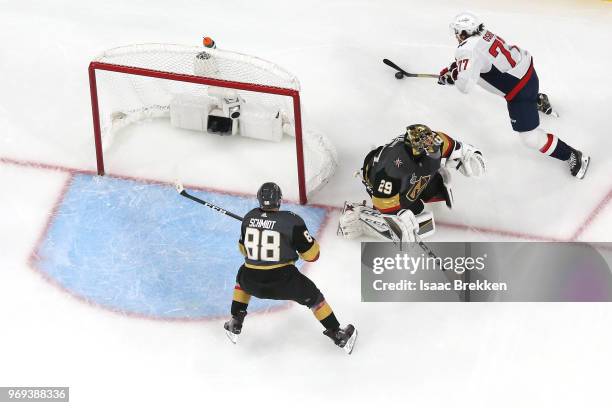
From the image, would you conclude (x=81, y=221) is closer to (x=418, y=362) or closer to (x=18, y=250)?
(x=18, y=250)

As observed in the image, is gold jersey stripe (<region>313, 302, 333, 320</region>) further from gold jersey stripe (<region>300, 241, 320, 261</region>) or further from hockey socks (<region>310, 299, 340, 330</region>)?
gold jersey stripe (<region>300, 241, 320, 261</region>)

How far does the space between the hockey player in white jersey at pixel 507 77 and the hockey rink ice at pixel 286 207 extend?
22 cm

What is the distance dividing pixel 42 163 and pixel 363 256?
2.02 m

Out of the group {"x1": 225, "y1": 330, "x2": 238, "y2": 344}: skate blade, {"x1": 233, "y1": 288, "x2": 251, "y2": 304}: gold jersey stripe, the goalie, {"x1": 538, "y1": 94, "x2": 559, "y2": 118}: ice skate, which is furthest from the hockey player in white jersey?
{"x1": 225, "y1": 330, "x2": 238, "y2": 344}: skate blade

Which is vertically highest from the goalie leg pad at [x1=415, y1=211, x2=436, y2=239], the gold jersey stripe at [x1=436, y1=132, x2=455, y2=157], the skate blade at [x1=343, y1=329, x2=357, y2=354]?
the gold jersey stripe at [x1=436, y1=132, x2=455, y2=157]

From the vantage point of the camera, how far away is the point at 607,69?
6887 millimetres

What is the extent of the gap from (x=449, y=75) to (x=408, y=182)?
35.3 inches

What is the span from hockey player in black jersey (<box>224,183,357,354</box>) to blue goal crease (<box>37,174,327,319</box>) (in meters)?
0.46

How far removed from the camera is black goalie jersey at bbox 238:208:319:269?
16.6ft

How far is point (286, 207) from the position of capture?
242 inches

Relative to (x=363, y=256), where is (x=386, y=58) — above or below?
above

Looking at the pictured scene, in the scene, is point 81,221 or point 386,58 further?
point 386,58

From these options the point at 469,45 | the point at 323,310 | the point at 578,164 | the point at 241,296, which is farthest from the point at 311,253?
the point at 578,164

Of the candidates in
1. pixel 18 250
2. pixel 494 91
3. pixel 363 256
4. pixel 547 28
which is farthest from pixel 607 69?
pixel 18 250
